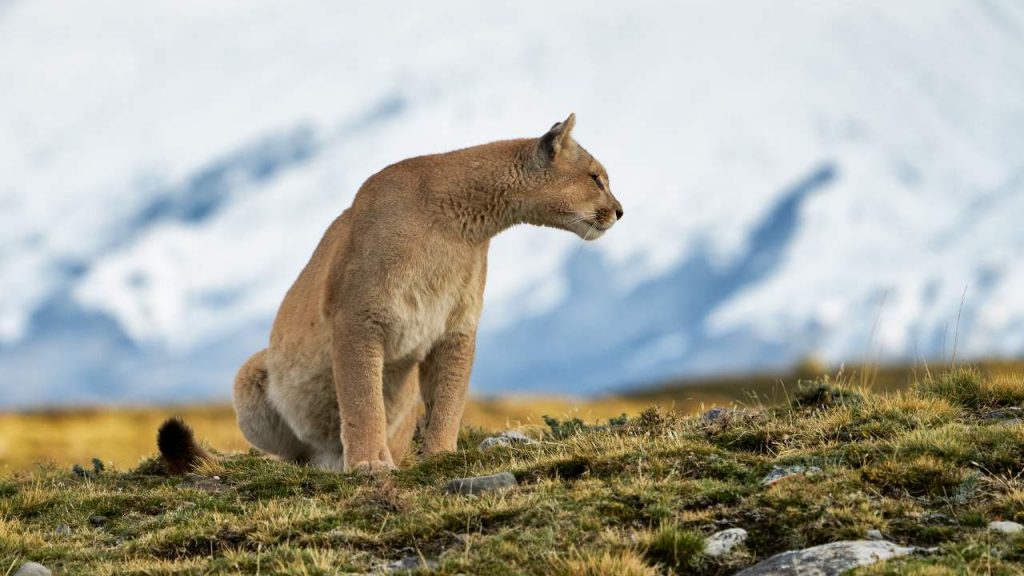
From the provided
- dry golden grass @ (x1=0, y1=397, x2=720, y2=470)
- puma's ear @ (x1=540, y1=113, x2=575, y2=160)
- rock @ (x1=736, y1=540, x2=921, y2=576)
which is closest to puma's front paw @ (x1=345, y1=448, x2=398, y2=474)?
puma's ear @ (x1=540, y1=113, x2=575, y2=160)

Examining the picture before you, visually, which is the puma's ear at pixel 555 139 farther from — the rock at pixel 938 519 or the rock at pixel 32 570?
the rock at pixel 32 570

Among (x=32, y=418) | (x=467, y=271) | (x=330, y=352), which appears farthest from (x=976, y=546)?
(x=32, y=418)

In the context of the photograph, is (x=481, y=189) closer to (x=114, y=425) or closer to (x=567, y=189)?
(x=567, y=189)

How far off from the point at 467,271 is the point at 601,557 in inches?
186

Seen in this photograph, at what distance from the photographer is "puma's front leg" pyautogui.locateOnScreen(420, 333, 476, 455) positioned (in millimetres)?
11094

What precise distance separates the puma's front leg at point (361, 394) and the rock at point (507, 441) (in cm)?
97

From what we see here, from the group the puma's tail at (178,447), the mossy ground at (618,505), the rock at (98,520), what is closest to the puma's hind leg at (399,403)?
the mossy ground at (618,505)

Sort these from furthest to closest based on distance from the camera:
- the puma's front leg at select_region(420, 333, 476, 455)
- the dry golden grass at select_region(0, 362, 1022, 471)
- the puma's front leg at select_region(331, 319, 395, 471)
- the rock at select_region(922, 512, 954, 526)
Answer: the dry golden grass at select_region(0, 362, 1022, 471), the puma's front leg at select_region(420, 333, 476, 455), the puma's front leg at select_region(331, 319, 395, 471), the rock at select_region(922, 512, 954, 526)

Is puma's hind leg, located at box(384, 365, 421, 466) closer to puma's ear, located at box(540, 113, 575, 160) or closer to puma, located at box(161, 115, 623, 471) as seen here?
puma, located at box(161, 115, 623, 471)

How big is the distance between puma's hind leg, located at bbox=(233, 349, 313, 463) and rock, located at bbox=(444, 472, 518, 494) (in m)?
3.78

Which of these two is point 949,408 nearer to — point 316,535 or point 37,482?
point 316,535

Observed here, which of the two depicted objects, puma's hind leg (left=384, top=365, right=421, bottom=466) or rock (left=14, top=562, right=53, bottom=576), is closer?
rock (left=14, top=562, right=53, bottom=576)

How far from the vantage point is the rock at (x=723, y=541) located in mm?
6877

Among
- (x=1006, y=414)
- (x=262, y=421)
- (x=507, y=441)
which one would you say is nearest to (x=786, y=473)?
(x=1006, y=414)
